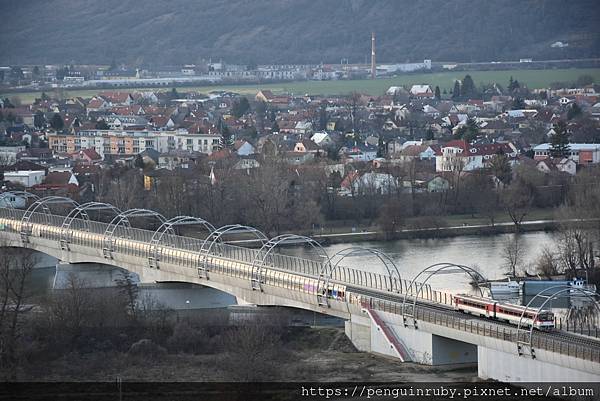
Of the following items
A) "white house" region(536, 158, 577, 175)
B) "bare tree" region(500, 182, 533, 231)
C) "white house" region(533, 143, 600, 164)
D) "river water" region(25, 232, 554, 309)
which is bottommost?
"river water" region(25, 232, 554, 309)

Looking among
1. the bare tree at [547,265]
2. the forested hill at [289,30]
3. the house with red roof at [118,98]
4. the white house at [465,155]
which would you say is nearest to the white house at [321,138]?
the white house at [465,155]

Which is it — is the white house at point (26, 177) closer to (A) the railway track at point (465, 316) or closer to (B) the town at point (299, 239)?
(B) the town at point (299, 239)

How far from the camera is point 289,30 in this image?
70.8 m

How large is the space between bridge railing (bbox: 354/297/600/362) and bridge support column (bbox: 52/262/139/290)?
484 cm

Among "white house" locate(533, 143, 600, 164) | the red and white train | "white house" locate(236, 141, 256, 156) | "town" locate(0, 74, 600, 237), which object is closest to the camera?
the red and white train

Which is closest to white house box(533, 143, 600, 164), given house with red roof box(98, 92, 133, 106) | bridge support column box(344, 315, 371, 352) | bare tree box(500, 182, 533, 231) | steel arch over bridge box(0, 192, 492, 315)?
bare tree box(500, 182, 533, 231)

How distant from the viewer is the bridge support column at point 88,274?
59.9 feet

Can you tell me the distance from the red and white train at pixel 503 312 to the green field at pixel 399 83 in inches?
1456

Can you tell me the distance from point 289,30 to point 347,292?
56.7 meters

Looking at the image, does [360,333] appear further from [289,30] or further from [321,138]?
[289,30]

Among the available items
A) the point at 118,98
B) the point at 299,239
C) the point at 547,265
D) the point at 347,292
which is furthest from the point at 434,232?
the point at 118,98

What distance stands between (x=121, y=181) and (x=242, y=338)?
39.3 ft

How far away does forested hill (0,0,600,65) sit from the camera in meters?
67.2

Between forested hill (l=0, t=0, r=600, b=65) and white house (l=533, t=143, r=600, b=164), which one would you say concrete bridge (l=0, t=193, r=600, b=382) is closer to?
white house (l=533, t=143, r=600, b=164)
